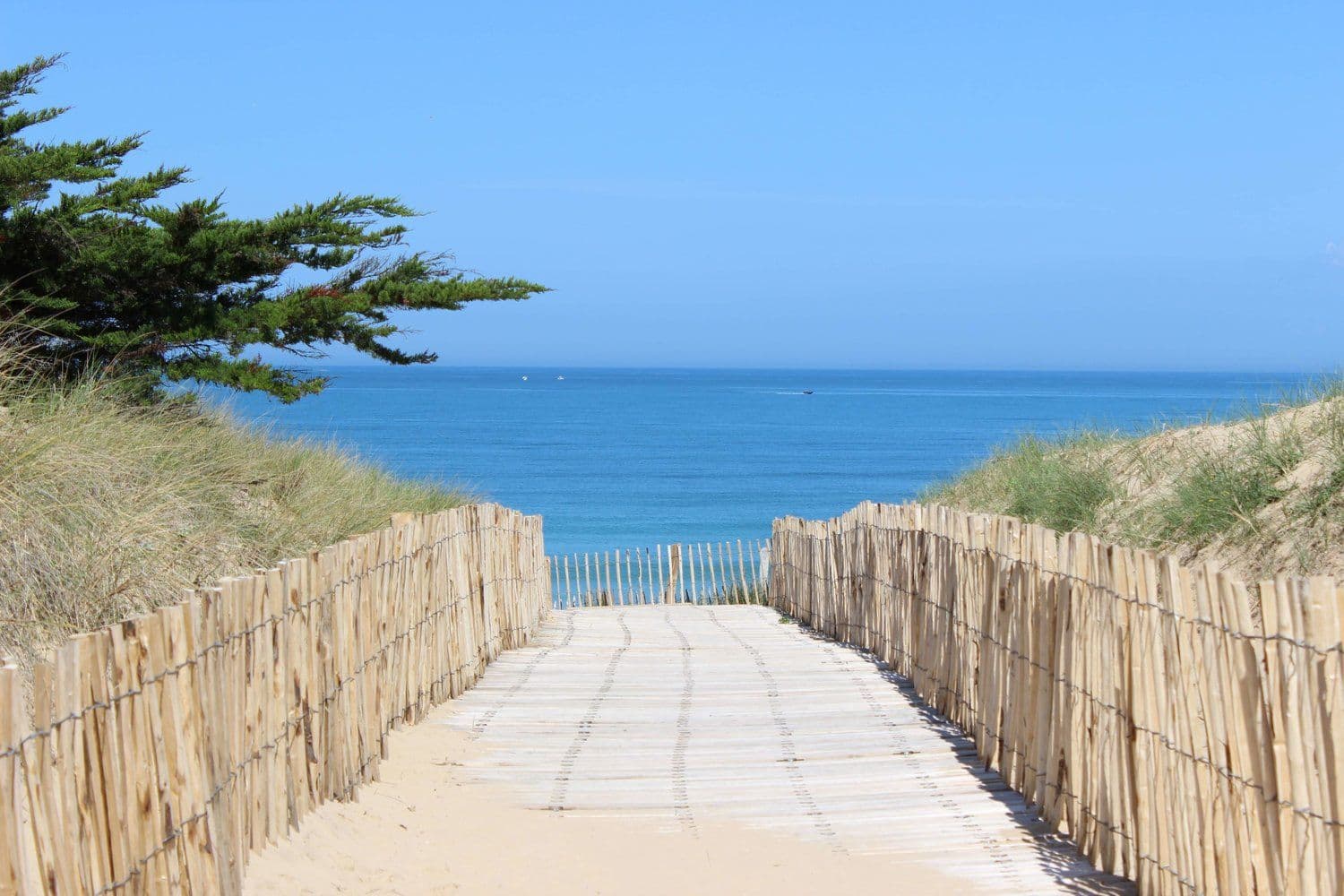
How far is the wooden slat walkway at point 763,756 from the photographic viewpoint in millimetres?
4797

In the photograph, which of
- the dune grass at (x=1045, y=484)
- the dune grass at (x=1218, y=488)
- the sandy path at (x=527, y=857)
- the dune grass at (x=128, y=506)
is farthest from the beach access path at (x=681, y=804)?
the dune grass at (x=1045, y=484)

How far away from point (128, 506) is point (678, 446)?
62065 millimetres

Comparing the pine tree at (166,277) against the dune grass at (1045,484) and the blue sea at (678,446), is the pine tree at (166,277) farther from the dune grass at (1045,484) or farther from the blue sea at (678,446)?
the dune grass at (1045,484)

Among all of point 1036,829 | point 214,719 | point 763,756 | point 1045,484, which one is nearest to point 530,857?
point 214,719

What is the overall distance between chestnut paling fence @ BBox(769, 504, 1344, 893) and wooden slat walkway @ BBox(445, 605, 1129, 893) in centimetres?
24

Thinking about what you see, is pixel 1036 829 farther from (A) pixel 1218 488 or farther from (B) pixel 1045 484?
(B) pixel 1045 484

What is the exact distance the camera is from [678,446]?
68.7 metres

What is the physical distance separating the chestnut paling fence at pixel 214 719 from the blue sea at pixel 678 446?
6.76m

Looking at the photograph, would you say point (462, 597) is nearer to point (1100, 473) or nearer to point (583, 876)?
point (583, 876)

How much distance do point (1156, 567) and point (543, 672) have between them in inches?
188

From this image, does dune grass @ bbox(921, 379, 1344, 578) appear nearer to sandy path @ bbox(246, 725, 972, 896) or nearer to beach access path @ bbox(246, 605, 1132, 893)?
beach access path @ bbox(246, 605, 1132, 893)

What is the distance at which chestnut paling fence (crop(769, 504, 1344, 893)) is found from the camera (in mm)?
3186

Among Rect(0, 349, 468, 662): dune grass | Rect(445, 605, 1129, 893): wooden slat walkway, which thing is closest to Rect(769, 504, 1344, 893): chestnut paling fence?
Rect(445, 605, 1129, 893): wooden slat walkway

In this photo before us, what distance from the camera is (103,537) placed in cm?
614
